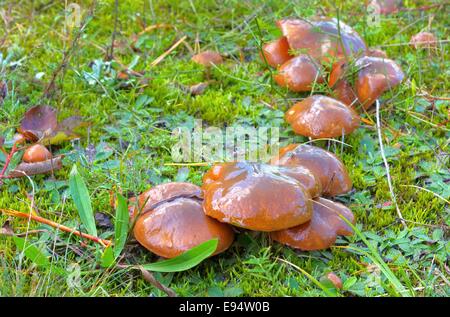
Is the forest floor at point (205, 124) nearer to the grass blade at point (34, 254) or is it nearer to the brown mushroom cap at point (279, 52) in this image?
the grass blade at point (34, 254)

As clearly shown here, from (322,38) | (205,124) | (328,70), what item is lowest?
(205,124)

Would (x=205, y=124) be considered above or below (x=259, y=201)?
below

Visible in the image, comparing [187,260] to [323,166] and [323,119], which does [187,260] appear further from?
[323,119]

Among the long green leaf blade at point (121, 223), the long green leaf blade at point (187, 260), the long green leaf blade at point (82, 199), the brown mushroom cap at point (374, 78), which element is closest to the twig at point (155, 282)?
the long green leaf blade at point (187, 260)

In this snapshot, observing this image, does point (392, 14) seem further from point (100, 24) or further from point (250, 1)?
point (100, 24)

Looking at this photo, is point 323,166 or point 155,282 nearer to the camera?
point 155,282

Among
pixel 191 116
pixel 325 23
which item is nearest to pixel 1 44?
pixel 191 116

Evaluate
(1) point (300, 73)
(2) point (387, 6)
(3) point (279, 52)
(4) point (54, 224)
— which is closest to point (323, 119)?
(1) point (300, 73)
